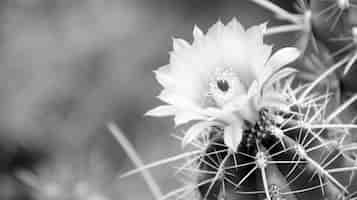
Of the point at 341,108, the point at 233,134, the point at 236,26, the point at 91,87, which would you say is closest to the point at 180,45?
the point at 236,26

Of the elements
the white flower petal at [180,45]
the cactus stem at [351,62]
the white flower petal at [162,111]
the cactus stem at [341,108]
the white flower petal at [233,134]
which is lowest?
the white flower petal at [233,134]

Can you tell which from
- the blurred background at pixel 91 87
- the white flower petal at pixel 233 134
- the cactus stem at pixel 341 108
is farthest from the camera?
the blurred background at pixel 91 87

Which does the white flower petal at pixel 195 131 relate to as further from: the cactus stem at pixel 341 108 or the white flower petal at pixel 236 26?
the cactus stem at pixel 341 108

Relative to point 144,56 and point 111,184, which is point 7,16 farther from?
point 111,184

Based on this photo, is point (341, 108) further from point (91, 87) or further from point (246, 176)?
point (91, 87)

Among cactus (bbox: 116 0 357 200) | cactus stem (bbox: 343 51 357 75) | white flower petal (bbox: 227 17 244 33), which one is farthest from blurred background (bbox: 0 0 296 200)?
white flower petal (bbox: 227 17 244 33)

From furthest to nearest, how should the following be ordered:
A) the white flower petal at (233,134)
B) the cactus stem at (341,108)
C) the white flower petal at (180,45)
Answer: the cactus stem at (341,108) → the white flower petal at (180,45) → the white flower petal at (233,134)

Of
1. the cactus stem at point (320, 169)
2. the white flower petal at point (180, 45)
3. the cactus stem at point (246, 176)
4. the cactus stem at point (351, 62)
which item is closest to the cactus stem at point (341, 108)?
the cactus stem at point (351, 62)
